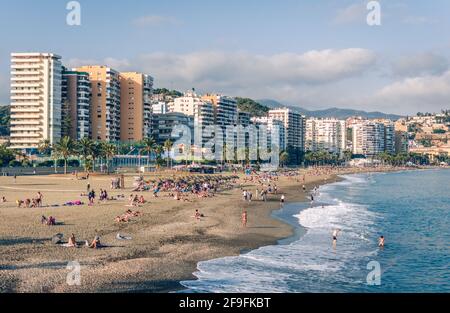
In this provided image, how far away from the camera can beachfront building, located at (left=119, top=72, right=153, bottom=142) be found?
498 feet

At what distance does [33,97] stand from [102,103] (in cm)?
1969

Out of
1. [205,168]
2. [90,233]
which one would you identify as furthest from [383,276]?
[205,168]

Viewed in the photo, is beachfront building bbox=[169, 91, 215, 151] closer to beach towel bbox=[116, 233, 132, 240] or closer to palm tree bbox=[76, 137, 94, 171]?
palm tree bbox=[76, 137, 94, 171]

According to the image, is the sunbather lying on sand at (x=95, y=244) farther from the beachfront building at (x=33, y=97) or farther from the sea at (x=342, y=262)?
the beachfront building at (x=33, y=97)

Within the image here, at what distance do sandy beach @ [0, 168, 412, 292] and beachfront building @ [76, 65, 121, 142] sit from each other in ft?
A: 314

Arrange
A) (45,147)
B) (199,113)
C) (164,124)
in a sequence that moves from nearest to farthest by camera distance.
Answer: (45,147) → (164,124) → (199,113)

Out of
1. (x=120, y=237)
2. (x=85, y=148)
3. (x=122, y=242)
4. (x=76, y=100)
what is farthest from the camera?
(x=76, y=100)

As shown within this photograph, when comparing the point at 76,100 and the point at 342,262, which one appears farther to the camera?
the point at 76,100

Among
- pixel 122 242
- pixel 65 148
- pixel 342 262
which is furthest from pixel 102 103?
pixel 342 262

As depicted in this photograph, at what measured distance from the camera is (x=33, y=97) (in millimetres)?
132125

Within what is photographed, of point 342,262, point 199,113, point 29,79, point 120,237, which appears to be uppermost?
point 29,79

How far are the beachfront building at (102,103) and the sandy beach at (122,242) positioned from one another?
95.6m

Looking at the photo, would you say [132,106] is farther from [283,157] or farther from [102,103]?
[283,157]
